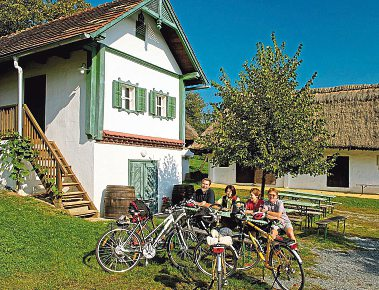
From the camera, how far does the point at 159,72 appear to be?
46.4ft

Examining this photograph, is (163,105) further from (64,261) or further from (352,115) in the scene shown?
(352,115)

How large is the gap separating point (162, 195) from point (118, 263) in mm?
7516

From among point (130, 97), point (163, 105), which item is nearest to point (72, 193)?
point (130, 97)

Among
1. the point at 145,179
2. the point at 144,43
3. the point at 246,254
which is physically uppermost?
the point at 144,43

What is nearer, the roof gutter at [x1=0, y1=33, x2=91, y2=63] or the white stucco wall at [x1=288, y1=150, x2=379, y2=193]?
the roof gutter at [x1=0, y1=33, x2=91, y2=63]

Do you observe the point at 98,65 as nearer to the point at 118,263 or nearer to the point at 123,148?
the point at 123,148

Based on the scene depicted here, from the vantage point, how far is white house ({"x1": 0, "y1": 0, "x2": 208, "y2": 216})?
439 inches

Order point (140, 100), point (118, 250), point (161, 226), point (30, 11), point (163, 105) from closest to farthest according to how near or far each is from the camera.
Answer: point (118, 250)
point (161, 226)
point (140, 100)
point (163, 105)
point (30, 11)

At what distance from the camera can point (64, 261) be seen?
6.64m

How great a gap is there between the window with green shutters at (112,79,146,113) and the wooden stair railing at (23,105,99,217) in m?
2.45

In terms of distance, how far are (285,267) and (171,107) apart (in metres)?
9.60

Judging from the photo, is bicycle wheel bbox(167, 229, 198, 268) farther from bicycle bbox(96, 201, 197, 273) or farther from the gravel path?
the gravel path

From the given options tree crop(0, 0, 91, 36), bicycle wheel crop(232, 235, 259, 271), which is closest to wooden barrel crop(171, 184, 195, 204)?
bicycle wheel crop(232, 235, 259, 271)

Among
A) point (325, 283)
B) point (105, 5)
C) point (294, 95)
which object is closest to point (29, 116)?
point (105, 5)
